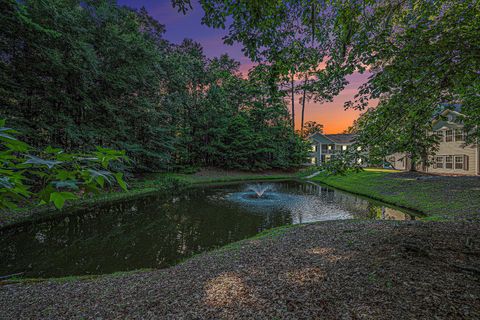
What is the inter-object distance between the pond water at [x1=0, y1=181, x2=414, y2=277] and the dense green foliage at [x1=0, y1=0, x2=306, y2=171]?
16.7 feet

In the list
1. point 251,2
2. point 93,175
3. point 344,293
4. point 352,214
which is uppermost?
point 251,2

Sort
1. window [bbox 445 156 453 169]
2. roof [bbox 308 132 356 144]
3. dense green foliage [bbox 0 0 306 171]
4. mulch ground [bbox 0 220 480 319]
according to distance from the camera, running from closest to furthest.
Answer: mulch ground [bbox 0 220 480 319]
dense green foliage [bbox 0 0 306 171]
window [bbox 445 156 453 169]
roof [bbox 308 132 356 144]

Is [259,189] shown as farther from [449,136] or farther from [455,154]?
[449,136]

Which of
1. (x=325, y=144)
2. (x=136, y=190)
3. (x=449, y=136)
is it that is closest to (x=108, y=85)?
(x=136, y=190)

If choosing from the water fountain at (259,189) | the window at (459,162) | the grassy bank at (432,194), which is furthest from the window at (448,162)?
the water fountain at (259,189)

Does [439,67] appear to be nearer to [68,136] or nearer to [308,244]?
[308,244]

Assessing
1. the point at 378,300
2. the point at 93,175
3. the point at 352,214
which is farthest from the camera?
the point at 352,214

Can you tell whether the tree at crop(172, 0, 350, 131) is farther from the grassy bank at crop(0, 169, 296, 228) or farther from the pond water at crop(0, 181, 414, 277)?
the pond water at crop(0, 181, 414, 277)

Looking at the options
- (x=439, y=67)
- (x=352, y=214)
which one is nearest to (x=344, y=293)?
(x=439, y=67)

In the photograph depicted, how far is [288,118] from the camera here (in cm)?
3925

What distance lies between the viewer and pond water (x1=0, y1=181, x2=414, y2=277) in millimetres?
6340

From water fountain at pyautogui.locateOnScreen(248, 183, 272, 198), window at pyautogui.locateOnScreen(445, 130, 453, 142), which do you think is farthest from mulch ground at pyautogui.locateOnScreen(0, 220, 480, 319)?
window at pyautogui.locateOnScreen(445, 130, 453, 142)

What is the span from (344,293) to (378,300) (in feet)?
1.38

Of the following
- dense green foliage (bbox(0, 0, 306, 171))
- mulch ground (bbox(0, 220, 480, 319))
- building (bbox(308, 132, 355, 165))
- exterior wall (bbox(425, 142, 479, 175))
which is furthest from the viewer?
building (bbox(308, 132, 355, 165))
